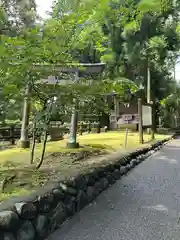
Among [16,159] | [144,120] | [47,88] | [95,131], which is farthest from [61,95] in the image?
[95,131]

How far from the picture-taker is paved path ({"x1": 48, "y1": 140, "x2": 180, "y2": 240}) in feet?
8.93

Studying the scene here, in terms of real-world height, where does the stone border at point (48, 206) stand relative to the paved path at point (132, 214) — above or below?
above

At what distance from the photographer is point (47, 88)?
13.3 ft

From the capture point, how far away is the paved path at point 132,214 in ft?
8.93

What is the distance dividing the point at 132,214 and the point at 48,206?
1.05m

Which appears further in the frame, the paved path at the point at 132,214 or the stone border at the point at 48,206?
the paved path at the point at 132,214

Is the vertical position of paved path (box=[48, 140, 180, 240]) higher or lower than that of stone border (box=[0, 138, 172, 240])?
lower

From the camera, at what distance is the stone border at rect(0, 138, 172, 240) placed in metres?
2.27

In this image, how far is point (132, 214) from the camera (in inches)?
130

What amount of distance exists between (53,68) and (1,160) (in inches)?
136

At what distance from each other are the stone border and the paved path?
108 mm

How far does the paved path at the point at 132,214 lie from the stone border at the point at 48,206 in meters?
0.11

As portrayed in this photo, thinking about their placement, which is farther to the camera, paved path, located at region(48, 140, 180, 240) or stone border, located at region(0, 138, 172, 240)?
A: paved path, located at region(48, 140, 180, 240)

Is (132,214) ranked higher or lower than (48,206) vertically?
lower
